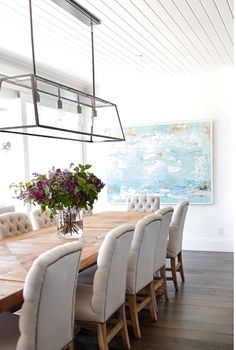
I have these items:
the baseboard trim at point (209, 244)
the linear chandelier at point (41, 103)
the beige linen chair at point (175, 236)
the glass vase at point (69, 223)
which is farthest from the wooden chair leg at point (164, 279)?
the baseboard trim at point (209, 244)

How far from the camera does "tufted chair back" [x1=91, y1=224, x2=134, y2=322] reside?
2363mm

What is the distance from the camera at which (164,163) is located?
6.01 m

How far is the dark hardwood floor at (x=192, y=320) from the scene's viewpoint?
2.88 meters

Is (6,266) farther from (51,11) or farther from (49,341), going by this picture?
(51,11)

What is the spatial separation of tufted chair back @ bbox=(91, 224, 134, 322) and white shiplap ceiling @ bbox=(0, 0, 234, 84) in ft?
6.35

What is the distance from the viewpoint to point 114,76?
5.82 m

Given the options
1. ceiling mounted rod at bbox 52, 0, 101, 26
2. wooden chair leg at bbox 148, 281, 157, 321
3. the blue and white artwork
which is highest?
ceiling mounted rod at bbox 52, 0, 101, 26

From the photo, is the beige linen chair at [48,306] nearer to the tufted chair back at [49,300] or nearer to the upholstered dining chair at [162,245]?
the tufted chair back at [49,300]

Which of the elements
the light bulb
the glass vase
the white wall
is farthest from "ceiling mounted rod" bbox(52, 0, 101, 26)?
the white wall

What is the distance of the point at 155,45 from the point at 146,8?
3.48 ft

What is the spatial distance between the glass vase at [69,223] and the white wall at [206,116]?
3059mm

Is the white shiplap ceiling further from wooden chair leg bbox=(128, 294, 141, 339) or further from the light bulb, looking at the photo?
wooden chair leg bbox=(128, 294, 141, 339)

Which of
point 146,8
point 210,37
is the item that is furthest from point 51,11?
point 210,37

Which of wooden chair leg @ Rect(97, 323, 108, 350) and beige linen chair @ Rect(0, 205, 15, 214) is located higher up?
beige linen chair @ Rect(0, 205, 15, 214)
